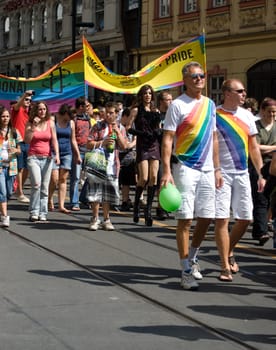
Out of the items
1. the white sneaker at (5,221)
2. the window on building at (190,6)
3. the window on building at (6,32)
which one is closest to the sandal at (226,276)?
the white sneaker at (5,221)

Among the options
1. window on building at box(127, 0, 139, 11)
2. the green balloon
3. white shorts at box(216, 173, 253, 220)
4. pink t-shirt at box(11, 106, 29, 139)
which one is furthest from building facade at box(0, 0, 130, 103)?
the green balloon

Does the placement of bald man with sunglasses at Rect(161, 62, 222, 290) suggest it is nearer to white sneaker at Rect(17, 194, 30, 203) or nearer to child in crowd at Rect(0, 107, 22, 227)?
child in crowd at Rect(0, 107, 22, 227)

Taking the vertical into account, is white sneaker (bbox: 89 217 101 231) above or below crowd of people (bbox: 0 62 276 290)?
below

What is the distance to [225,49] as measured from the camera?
2731cm

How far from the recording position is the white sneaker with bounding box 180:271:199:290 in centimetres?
709

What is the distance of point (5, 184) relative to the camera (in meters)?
11.0

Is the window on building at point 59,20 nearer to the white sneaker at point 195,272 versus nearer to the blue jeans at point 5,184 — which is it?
the blue jeans at point 5,184

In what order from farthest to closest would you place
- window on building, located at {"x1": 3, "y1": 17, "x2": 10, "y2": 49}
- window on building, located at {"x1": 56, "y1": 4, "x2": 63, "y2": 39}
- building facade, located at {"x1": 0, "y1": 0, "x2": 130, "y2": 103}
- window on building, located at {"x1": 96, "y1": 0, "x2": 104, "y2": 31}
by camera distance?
window on building, located at {"x1": 3, "y1": 17, "x2": 10, "y2": 49} < window on building, located at {"x1": 56, "y1": 4, "x2": 63, "y2": 39} < window on building, located at {"x1": 96, "y1": 0, "x2": 104, "y2": 31} < building facade, located at {"x1": 0, "y1": 0, "x2": 130, "y2": 103}

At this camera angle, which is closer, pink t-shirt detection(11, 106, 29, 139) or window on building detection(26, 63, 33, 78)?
pink t-shirt detection(11, 106, 29, 139)

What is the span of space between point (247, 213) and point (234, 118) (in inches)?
35.0

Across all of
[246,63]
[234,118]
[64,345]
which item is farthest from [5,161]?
[246,63]

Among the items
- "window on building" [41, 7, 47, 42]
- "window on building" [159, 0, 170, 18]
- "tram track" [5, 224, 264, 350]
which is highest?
"window on building" [41, 7, 47, 42]

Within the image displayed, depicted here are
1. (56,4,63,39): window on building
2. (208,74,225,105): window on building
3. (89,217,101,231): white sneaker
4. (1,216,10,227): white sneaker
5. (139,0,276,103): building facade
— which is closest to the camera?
(89,217,101,231): white sneaker

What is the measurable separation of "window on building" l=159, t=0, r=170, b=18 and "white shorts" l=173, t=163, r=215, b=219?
24.6 metres
